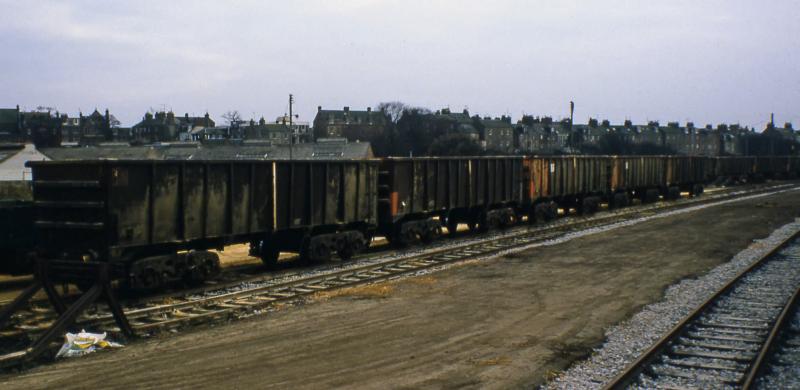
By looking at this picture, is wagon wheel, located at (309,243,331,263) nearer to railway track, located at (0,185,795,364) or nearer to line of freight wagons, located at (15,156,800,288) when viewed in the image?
line of freight wagons, located at (15,156,800,288)

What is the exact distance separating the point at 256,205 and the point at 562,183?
727 inches

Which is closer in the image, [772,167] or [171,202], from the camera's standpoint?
[171,202]

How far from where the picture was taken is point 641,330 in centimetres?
1121

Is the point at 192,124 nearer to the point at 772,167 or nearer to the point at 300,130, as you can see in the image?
the point at 300,130

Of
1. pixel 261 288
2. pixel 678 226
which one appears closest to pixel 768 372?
pixel 261 288

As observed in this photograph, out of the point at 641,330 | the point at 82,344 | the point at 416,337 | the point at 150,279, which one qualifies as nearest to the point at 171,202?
the point at 150,279

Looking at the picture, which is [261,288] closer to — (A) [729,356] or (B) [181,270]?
(B) [181,270]

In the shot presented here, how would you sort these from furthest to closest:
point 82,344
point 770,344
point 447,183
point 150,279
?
point 447,183
point 150,279
point 82,344
point 770,344

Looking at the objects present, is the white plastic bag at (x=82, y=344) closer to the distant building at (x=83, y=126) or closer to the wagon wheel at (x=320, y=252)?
the wagon wheel at (x=320, y=252)

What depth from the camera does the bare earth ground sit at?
888 cm

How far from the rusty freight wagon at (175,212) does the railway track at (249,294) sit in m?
0.84

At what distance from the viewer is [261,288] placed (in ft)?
47.7

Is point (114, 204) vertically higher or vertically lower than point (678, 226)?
higher

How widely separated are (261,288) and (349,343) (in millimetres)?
4564
